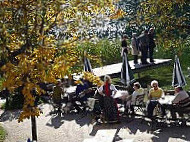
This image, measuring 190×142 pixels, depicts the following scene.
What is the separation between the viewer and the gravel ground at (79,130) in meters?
10.9

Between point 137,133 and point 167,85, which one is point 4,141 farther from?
point 167,85

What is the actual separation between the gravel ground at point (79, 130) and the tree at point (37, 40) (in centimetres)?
294

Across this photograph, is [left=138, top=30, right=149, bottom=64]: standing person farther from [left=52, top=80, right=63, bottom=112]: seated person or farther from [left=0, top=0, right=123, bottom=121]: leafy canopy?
[left=0, top=0, right=123, bottom=121]: leafy canopy

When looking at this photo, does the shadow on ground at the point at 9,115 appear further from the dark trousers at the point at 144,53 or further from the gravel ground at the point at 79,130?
the dark trousers at the point at 144,53

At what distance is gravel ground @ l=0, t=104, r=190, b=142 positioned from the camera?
10930 millimetres

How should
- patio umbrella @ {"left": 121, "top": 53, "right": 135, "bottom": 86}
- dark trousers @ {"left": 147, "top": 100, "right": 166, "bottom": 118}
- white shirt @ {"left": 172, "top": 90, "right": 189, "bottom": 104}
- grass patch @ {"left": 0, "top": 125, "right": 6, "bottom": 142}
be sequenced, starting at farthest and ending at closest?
1. patio umbrella @ {"left": 121, "top": 53, "right": 135, "bottom": 86}
2. grass patch @ {"left": 0, "top": 125, "right": 6, "bottom": 142}
3. dark trousers @ {"left": 147, "top": 100, "right": 166, "bottom": 118}
4. white shirt @ {"left": 172, "top": 90, "right": 189, "bottom": 104}

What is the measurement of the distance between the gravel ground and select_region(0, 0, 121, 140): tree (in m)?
2.94

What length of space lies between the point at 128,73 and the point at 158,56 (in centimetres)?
1434

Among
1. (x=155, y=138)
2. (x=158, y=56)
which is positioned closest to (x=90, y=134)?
(x=155, y=138)

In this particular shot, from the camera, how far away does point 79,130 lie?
12469 mm

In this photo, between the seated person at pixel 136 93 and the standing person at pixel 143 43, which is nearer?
the seated person at pixel 136 93

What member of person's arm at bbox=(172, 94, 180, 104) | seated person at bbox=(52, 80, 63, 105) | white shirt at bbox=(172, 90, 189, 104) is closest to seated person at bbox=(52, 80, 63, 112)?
seated person at bbox=(52, 80, 63, 105)

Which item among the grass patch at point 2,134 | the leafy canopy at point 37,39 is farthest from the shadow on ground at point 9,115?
the leafy canopy at point 37,39

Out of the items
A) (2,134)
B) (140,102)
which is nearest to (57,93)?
(2,134)
